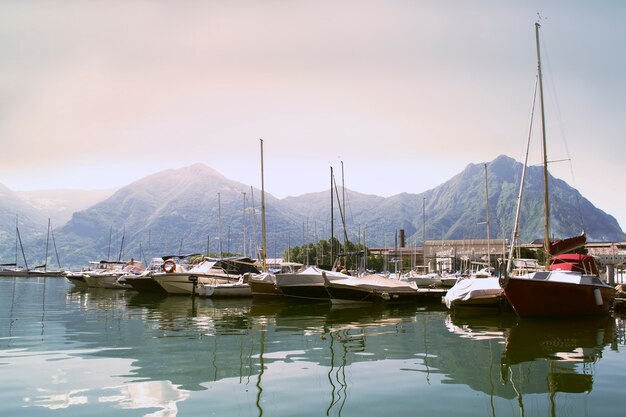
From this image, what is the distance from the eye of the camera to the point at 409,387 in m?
11.2

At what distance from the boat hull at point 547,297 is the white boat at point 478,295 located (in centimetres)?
477

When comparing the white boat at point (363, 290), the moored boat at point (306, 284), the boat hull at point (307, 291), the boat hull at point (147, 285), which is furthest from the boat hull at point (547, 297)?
the boat hull at point (147, 285)

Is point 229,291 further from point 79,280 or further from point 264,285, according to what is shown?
point 79,280

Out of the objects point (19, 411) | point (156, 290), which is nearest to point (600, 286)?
point (19, 411)

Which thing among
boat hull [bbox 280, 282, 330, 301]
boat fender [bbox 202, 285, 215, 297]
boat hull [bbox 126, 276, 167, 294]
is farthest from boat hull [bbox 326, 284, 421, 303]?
boat hull [bbox 126, 276, 167, 294]

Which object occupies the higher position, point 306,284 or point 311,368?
point 306,284

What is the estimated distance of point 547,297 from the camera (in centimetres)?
2420

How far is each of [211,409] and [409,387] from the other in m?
4.35

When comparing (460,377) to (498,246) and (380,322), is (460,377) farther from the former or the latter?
(498,246)

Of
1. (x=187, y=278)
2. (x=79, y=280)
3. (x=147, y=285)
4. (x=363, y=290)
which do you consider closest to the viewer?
(x=363, y=290)

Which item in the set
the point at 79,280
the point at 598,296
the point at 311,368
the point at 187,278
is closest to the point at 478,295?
the point at 598,296

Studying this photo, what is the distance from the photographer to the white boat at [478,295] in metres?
29.6

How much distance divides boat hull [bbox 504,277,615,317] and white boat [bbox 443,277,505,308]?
188 inches

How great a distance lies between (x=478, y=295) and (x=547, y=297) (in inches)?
227
